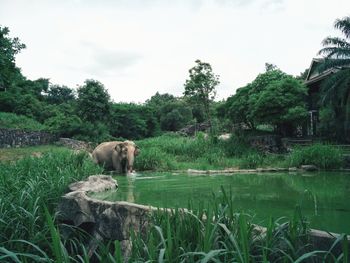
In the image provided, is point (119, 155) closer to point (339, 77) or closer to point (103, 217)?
point (103, 217)

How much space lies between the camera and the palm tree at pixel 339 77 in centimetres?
1708

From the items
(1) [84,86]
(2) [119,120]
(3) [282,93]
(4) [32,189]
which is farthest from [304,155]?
(2) [119,120]

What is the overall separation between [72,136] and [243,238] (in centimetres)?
2256

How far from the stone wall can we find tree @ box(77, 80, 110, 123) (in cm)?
282

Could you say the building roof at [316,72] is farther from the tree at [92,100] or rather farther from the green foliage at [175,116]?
the green foliage at [175,116]

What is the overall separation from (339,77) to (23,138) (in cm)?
1606

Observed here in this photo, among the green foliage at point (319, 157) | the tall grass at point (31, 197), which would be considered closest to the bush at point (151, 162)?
the green foliage at point (319, 157)

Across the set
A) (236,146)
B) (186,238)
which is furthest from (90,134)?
(186,238)

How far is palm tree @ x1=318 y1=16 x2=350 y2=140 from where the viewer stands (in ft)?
56.0

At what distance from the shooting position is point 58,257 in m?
1.79

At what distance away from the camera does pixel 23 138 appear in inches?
837

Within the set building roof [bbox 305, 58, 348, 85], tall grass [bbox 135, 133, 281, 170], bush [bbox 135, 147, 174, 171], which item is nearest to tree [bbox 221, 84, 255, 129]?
tall grass [bbox 135, 133, 281, 170]

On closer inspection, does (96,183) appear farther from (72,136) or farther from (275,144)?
(72,136)

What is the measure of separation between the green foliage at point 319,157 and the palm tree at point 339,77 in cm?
535
